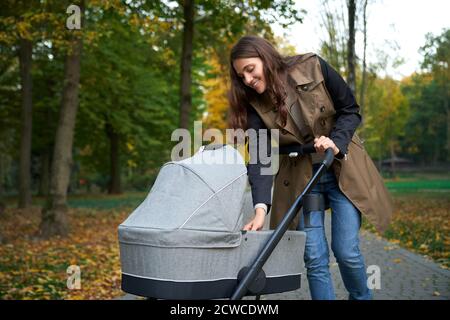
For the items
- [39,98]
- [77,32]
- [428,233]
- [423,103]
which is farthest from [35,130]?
[423,103]

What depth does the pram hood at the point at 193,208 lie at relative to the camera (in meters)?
2.59

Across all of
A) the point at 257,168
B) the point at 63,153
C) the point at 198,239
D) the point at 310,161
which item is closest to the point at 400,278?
the point at 310,161

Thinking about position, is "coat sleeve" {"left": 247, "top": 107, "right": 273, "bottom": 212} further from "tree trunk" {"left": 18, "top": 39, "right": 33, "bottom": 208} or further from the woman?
"tree trunk" {"left": 18, "top": 39, "right": 33, "bottom": 208}

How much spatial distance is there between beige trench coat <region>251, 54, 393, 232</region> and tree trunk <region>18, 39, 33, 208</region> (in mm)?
13855

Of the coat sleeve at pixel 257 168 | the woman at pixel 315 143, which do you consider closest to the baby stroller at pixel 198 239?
the coat sleeve at pixel 257 168

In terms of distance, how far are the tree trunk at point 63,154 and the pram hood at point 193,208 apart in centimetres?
831

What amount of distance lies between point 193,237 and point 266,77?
3.73ft

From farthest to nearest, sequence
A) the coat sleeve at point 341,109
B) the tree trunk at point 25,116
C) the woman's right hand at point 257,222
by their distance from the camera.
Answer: the tree trunk at point 25,116
the coat sleeve at point 341,109
the woman's right hand at point 257,222

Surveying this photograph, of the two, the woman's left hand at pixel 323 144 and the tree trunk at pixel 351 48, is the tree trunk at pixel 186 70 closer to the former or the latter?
the tree trunk at pixel 351 48

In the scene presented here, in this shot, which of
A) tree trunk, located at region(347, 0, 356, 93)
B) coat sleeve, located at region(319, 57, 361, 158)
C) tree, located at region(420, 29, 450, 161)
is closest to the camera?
coat sleeve, located at region(319, 57, 361, 158)

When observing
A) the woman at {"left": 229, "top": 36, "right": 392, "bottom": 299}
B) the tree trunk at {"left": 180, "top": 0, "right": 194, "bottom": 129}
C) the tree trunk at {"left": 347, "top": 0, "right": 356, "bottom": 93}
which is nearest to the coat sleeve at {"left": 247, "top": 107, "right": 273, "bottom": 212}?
the woman at {"left": 229, "top": 36, "right": 392, "bottom": 299}

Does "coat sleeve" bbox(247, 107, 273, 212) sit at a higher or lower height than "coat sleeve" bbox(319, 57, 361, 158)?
lower

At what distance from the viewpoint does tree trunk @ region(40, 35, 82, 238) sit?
10.7m

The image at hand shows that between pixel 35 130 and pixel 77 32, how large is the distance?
57.7 feet
